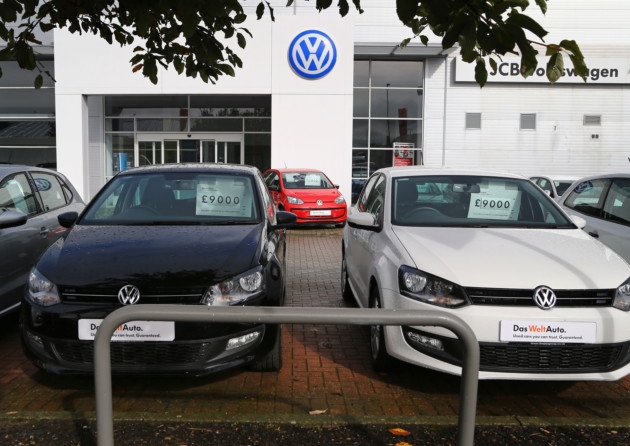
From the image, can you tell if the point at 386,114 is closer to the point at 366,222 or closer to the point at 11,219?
the point at 366,222

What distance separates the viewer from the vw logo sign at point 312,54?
1730cm

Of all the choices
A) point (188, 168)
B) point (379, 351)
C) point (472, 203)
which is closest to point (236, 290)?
point (379, 351)

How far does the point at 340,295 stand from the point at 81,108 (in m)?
14.1

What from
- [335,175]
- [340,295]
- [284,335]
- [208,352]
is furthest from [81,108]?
[208,352]

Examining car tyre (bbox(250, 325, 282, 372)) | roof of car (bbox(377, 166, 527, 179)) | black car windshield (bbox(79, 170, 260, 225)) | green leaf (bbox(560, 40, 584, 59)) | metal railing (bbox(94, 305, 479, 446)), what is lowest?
car tyre (bbox(250, 325, 282, 372))

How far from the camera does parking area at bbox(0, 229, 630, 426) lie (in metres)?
3.57

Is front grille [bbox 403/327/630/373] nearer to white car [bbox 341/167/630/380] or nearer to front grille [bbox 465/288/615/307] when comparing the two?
white car [bbox 341/167/630/380]

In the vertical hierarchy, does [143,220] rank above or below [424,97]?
below

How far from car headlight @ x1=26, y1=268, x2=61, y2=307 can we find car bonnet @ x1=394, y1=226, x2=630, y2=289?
2412 millimetres

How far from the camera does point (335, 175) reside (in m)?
17.9

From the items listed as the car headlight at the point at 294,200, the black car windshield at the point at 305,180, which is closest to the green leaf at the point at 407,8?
the car headlight at the point at 294,200

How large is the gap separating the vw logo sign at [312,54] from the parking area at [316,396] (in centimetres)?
1390

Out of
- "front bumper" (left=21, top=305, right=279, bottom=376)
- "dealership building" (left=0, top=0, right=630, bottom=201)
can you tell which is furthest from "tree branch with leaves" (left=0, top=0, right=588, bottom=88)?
"dealership building" (left=0, top=0, right=630, bottom=201)

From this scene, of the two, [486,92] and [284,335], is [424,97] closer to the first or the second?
[486,92]
